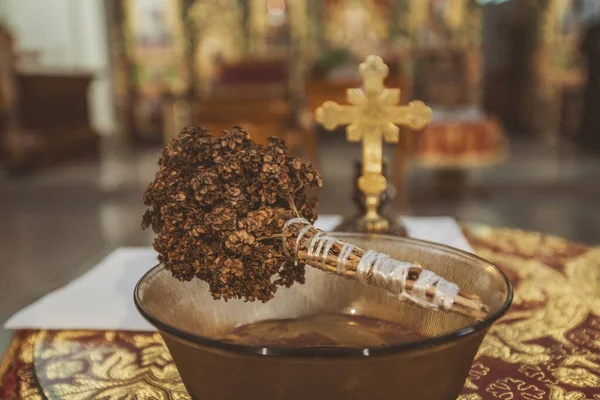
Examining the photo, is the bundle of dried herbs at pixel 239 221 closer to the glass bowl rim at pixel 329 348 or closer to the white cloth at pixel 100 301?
the glass bowl rim at pixel 329 348

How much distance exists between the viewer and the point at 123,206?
378 cm

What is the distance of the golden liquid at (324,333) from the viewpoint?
559 mm

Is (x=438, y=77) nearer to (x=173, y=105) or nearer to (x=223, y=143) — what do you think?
(x=173, y=105)

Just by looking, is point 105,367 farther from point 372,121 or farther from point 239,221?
point 372,121

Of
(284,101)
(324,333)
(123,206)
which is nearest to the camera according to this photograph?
(324,333)

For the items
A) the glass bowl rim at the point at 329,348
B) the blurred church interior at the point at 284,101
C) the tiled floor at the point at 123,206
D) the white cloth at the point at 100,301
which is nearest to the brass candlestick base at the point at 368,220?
the white cloth at the point at 100,301

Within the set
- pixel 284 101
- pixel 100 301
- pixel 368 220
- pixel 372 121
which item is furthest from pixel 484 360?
pixel 284 101

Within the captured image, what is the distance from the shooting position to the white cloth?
2.36ft

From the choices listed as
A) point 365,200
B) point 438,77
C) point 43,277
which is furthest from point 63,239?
point 438,77

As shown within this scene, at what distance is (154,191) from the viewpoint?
50 cm

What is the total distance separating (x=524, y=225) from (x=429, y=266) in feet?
9.06

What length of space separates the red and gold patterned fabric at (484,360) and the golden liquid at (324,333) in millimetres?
86

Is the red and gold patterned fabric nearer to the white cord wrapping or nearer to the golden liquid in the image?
the golden liquid

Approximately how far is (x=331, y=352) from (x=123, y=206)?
143 inches
